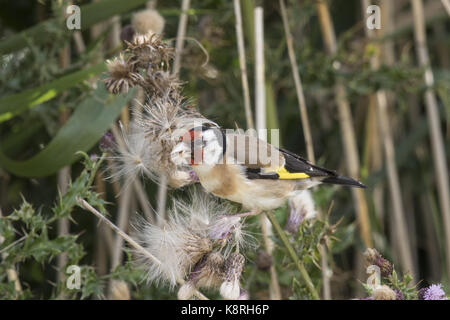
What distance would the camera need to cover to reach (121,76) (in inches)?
45.2

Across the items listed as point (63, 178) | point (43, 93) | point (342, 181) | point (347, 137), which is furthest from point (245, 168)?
point (347, 137)

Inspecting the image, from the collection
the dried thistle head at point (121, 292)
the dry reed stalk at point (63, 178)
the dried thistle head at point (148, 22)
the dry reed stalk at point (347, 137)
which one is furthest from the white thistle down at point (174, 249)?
the dry reed stalk at point (347, 137)

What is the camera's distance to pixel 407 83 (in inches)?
85.8

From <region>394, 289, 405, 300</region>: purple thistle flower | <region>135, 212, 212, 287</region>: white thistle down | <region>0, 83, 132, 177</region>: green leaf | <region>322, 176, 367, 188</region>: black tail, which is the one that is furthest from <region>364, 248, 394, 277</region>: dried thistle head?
<region>0, 83, 132, 177</region>: green leaf

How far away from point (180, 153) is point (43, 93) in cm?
67

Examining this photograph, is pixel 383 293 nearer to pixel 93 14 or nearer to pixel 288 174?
pixel 288 174

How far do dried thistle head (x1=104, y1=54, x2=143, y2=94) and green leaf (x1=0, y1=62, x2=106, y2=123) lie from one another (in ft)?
1.46

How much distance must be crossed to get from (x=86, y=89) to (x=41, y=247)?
1.60 feet

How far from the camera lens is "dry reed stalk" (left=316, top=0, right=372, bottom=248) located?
85.7 inches

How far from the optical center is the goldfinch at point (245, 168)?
1.11m

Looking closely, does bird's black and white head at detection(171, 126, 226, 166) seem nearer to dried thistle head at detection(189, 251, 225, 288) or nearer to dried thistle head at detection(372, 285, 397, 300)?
dried thistle head at detection(189, 251, 225, 288)

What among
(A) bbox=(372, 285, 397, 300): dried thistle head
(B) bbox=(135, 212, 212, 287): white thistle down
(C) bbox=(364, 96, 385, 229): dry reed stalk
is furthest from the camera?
(C) bbox=(364, 96, 385, 229): dry reed stalk

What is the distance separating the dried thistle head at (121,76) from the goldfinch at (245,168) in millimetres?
151

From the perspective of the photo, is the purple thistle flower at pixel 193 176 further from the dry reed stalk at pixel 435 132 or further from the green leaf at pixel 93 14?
the dry reed stalk at pixel 435 132
